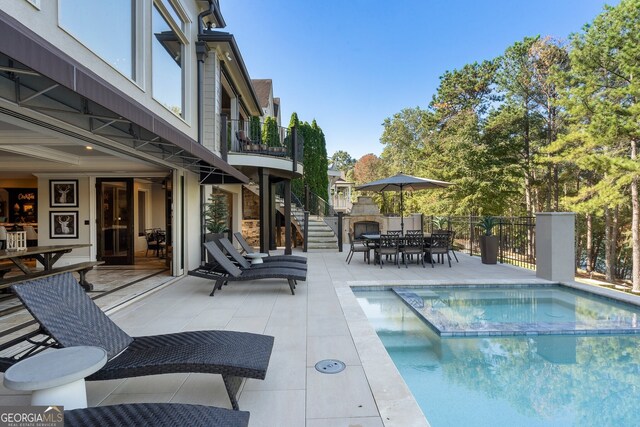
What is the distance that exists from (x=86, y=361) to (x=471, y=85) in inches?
1048

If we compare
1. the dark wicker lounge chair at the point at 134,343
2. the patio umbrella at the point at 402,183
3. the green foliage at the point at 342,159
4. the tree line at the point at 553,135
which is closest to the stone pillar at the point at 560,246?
the patio umbrella at the point at 402,183

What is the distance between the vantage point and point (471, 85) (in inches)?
932

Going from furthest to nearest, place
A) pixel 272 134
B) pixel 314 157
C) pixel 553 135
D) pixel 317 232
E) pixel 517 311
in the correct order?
pixel 314 157 → pixel 553 135 → pixel 317 232 → pixel 272 134 → pixel 517 311

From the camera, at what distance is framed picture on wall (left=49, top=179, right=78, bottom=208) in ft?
29.4

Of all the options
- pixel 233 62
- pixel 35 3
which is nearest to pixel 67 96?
pixel 35 3

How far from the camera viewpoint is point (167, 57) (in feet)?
23.0

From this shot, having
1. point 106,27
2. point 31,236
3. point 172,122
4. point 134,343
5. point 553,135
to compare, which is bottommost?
point 134,343

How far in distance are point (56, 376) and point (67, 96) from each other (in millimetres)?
2485

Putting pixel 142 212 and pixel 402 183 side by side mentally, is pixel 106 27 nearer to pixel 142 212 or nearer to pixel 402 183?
pixel 402 183

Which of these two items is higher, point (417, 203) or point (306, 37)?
point (306, 37)

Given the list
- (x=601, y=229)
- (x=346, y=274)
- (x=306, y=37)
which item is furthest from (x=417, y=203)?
(x=346, y=274)

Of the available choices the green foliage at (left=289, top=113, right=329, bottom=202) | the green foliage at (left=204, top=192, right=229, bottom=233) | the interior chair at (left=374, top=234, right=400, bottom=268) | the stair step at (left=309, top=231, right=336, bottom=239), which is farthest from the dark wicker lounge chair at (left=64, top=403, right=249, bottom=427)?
the green foliage at (left=289, top=113, right=329, bottom=202)

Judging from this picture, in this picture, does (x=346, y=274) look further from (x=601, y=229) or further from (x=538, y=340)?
(x=601, y=229)

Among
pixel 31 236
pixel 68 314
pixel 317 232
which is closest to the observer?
pixel 68 314
